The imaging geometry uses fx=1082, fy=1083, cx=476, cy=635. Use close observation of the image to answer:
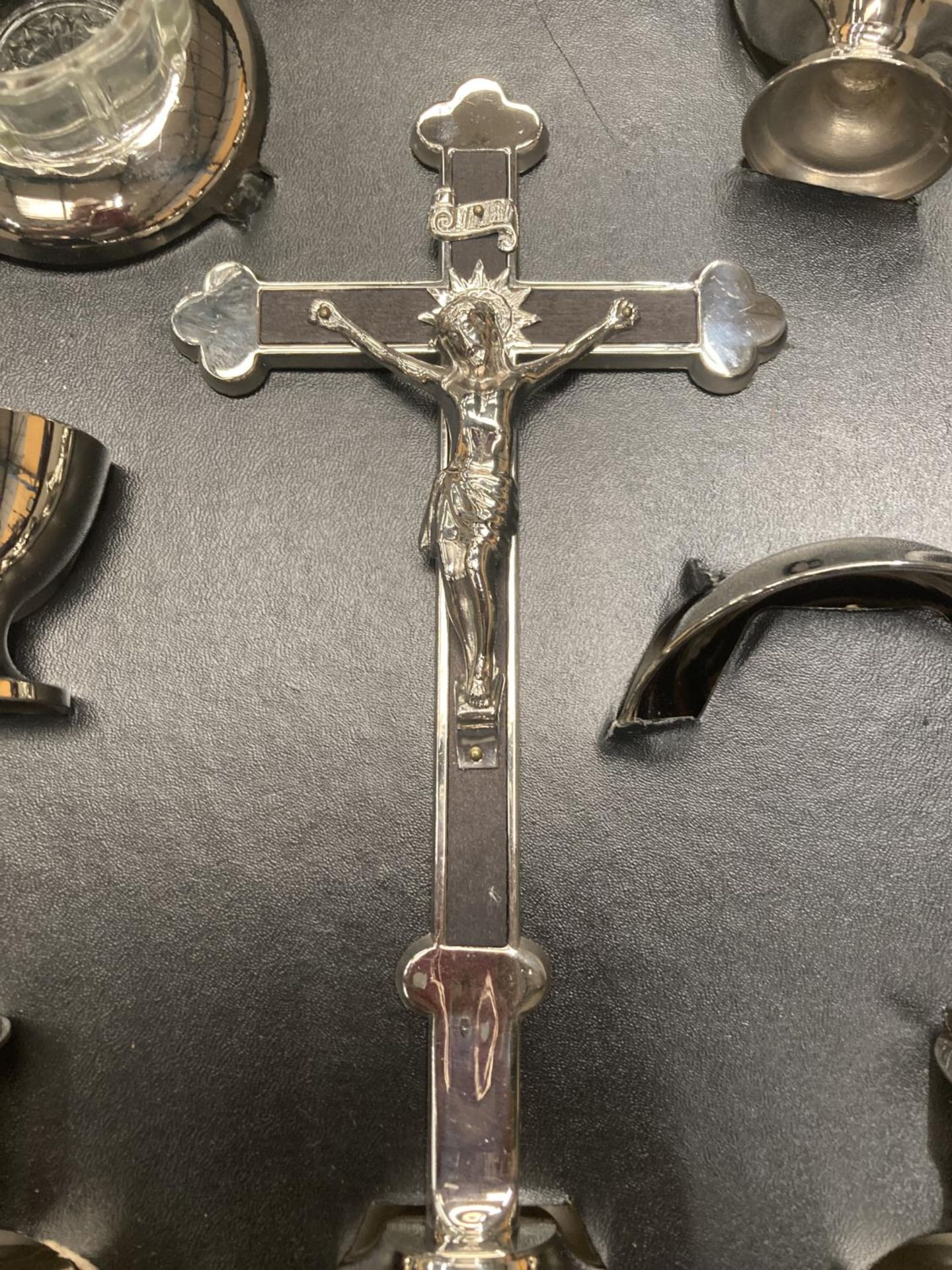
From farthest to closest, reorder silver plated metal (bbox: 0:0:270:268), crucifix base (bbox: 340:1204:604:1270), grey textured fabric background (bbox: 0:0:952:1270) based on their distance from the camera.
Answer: silver plated metal (bbox: 0:0:270:268)
grey textured fabric background (bbox: 0:0:952:1270)
crucifix base (bbox: 340:1204:604:1270)

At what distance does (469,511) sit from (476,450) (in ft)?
0.21

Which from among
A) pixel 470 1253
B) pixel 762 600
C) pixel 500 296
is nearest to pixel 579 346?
pixel 500 296

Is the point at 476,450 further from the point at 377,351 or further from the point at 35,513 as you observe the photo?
the point at 35,513

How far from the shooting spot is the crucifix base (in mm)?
784

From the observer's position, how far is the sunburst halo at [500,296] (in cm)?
98

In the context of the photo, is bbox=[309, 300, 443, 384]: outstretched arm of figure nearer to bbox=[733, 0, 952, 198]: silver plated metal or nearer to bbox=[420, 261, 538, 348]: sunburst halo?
bbox=[420, 261, 538, 348]: sunburst halo

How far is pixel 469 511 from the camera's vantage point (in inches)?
35.5

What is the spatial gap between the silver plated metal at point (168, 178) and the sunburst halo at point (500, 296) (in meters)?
0.23

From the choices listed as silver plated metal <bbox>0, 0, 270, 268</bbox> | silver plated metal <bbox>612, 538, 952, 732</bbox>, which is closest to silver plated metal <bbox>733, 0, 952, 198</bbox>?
silver plated metal <bbox>612, 538, 952, 732</bbox>

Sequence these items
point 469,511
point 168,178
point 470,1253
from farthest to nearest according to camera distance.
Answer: point 168,178 < point 469,511 < point 470,1253

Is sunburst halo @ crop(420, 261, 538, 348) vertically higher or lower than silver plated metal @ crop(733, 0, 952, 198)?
lower

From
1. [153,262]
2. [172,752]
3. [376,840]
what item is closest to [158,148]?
[153,262]

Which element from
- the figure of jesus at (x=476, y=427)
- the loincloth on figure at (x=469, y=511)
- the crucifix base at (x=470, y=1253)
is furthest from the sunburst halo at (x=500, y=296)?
the crucifix base at (x=470, y=1253)

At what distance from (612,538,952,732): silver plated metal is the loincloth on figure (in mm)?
170
